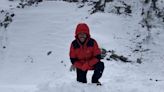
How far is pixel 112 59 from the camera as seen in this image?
1392cm

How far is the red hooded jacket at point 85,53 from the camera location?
9344mm

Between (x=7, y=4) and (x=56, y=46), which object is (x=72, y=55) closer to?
(x=56, y=46)

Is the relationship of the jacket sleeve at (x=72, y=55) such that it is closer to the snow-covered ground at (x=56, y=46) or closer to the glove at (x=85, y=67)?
the glove at (x=85, y=67)

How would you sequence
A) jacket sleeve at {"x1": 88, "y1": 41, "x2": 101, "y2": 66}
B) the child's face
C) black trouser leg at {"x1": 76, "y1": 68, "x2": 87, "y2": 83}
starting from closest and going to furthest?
1. the child's face
2. jacket sleeve at {"x1": 88, "y1": 41, "x2": 101, "y2": 66}
3. black trouser leg at {"x1": 76, "y1": 68, "x2": 87, "y2": 83}

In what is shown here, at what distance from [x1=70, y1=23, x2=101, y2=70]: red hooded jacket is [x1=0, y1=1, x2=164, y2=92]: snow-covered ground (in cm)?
157

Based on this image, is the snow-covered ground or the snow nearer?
the snow-covered ground

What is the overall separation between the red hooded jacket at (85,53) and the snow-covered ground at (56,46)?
157 cm

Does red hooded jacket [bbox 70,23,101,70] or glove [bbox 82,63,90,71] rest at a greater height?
red hooded jacket [bbox 70,23,101,70]

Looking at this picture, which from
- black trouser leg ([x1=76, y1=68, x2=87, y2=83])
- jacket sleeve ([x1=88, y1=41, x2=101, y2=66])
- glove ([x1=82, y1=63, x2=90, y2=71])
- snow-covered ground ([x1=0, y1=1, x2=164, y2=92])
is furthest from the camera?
snow-covered ground ([x1=0, y1=1, x2=164, y2=92])

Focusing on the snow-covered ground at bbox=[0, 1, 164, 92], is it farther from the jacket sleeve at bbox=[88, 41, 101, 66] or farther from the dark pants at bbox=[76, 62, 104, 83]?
the jacket sleeve at bbox=[88, 41, 101, 66]

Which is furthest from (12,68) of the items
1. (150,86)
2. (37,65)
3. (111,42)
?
(150,86)

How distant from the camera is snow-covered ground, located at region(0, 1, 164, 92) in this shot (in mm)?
12992

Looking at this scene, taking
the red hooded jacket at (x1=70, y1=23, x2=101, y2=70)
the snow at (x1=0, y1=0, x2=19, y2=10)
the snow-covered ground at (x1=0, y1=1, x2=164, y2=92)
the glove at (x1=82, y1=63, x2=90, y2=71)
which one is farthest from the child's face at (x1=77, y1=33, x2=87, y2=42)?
the snow at (x1=0, y1=0, x2=19, y2=10)

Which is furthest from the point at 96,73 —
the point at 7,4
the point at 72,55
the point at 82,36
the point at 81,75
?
the point at 7,4
